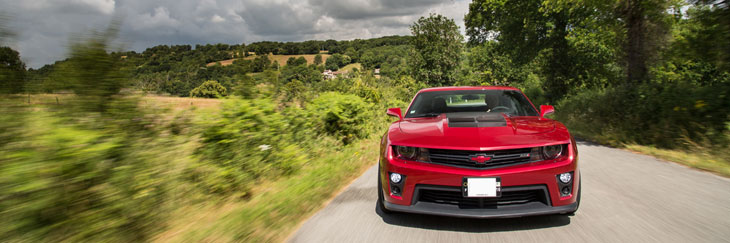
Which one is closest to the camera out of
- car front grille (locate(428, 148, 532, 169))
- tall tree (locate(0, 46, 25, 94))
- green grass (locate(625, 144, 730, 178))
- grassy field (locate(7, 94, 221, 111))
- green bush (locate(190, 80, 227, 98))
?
tall tree (locate(0, 46, 25, 94))

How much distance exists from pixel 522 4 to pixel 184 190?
1900 cm

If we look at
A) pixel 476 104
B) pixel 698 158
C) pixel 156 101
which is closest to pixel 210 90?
pixel 156 101

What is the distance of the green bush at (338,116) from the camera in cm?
764

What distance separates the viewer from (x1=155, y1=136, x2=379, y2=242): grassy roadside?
3.09 m

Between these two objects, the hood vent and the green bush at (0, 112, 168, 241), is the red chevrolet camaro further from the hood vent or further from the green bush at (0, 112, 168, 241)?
the green bush at (0, 112, 168, 241)

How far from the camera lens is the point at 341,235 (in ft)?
10.1

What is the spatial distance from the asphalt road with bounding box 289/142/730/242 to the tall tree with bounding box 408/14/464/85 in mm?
27559

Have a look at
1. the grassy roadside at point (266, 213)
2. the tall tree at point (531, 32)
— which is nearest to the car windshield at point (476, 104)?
the grassy roadside at point (266, 213)

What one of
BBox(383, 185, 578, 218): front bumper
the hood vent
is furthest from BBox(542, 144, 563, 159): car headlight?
the hood vent

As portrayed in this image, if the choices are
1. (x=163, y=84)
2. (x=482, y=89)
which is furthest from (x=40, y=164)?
(x=482, y=89)

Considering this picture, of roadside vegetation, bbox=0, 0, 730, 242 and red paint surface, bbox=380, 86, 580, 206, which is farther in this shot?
red paint surface, bbox=380, 86, 580, 206

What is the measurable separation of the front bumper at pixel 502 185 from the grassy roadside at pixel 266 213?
3.56 ft

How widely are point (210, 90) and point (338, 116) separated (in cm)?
352

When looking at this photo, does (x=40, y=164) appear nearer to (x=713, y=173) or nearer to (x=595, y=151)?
(x=713, y=173)
